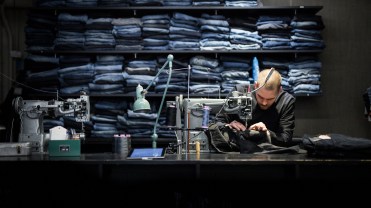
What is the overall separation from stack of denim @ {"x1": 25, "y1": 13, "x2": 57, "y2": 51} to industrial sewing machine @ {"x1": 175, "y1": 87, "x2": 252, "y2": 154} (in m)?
2.25

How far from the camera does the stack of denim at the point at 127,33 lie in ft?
16.2

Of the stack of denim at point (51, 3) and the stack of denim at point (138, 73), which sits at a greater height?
the stack of denim at point (51, 3)

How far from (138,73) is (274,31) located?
4.84 feet

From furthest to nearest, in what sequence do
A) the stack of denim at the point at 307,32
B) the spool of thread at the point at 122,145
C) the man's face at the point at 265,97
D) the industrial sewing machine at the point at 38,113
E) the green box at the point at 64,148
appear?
the stack of denim at the point at 307,32, the man's face at the point at 265,97, the industrial sewing machine at the point at 38,113, the spool of thread at the point at 122,145, the green box at the point at 64,148

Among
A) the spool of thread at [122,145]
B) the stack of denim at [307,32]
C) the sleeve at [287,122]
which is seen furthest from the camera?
the stack of denim at [307,32]

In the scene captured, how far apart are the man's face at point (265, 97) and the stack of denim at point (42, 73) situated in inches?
84.2

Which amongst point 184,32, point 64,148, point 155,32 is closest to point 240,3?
point 184,32

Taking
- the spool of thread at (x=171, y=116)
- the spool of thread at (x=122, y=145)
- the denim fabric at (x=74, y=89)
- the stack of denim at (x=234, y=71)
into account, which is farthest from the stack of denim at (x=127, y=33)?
the spool of thread at (x=122, y=145)

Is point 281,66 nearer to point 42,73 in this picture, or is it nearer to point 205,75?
point 205,75

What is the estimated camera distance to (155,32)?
16.3ft

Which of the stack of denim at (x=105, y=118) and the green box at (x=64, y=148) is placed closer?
the green box at (x=64, y=148)

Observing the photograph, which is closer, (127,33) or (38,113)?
(38,113)

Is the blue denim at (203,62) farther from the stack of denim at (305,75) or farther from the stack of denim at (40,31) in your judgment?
the stack of denim at (40,31)

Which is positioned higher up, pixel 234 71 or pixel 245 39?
pixel 245 39
